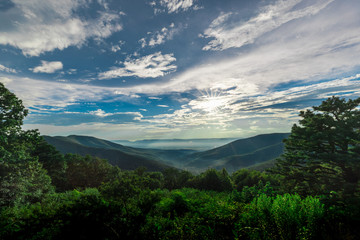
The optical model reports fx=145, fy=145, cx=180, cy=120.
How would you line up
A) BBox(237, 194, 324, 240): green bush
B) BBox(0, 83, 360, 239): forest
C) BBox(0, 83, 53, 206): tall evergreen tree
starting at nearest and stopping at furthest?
BBox(237, 194, 324, 240): green bush → BBox(0, 83, 360, 239): forest → BBox(0, 83, 53, 206): tall evergreen tree

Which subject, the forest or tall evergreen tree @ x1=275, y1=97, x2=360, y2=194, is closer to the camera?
the forest

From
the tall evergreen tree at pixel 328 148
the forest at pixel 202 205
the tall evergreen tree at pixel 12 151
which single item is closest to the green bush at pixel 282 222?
the forest at pixel 202 205

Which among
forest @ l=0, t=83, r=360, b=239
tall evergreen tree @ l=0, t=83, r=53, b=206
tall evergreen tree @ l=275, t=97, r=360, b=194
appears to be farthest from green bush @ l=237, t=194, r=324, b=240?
tall evergreen tree @ l=0, t=83, r=53, b=206

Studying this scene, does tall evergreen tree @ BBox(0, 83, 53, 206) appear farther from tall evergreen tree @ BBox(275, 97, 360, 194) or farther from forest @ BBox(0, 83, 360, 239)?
tall evergreen tree @ BBox(275, 97, 360, 194)

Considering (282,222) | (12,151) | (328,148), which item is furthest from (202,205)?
(12,151)

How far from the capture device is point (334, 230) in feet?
14.6

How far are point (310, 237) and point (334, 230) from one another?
714mm

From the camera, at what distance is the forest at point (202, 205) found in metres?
5.04

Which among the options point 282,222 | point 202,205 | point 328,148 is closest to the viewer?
point 282,222

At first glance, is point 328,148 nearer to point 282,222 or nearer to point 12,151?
point 282,222

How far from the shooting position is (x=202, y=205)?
814cm

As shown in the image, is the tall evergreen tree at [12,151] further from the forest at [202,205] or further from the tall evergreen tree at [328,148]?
the tall evergreen tree at [328,148]

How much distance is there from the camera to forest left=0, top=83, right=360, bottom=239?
504cm

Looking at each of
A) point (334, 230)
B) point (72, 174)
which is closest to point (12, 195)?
point (334, 230)
